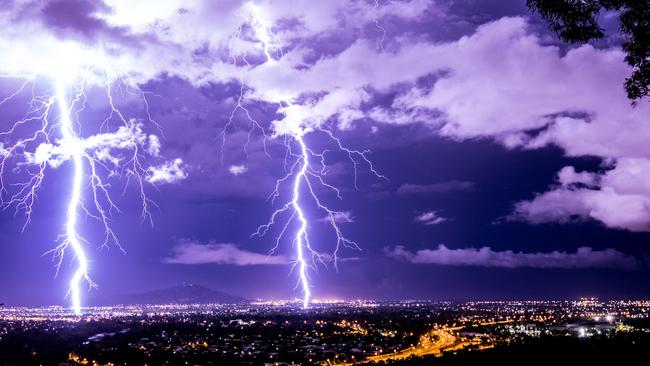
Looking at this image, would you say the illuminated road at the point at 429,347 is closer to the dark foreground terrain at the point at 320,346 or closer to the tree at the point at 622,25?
the dark foreground terrain at the point at 320,346

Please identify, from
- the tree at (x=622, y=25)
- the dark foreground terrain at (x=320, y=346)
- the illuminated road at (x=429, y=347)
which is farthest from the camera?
the illuminated road at (x=429, y=347)

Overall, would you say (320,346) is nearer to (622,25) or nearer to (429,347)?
(429,347)

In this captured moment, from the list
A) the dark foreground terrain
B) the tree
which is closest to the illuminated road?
the dark foreground terrain

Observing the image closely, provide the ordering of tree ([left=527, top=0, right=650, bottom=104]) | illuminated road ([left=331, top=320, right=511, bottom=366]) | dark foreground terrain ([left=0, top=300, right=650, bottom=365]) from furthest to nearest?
illuminated road ([left=331, top=320, right=511, bottom=366]) → dark foreground terrain ([left=0, top=300, right=650, bottom=365]) → tree ([left=527, top=0, right=650, bottom=104])

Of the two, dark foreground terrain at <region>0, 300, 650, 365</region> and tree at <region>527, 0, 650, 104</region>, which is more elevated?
tree at <region>527, 0, 650, 104</region>

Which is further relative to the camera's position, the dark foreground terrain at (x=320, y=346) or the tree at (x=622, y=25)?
the dark foreground terrain at (x=320, y=346)

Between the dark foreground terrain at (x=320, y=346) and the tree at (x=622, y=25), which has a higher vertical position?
the tree at (x=622, y=25)

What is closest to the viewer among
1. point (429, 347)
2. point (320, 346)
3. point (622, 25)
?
point (622, 25)

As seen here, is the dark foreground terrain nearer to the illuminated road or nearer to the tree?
the illuminated road

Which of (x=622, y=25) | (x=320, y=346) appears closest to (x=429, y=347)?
(x=320, y=346)

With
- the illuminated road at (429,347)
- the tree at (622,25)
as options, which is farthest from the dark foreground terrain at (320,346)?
the tree at (622,25)

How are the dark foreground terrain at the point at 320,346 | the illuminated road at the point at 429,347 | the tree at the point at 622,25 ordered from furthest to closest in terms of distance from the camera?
the illuminated road at the point at 429,347, the dark foreground terrain at the point at 320,346, the tree at the point at 622,25

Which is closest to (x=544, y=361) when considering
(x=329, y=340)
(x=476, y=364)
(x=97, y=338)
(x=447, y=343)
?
(x=476, y=364)
